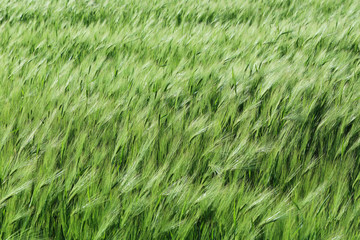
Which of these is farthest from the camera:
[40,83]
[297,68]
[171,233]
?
[297,68]

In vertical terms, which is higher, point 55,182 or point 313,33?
point 55,182

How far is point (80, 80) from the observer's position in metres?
1.70

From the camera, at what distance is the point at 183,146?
1237 mm

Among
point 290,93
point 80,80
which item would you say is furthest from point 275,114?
point 80,80

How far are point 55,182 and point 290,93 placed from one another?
103cm

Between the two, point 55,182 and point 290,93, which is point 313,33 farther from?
point 55,182

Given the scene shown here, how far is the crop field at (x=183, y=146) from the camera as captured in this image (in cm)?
91

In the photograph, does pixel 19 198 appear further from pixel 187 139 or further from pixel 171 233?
pixel 187 139

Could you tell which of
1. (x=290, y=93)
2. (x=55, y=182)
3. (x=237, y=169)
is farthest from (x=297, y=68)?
(x=55, y=182)

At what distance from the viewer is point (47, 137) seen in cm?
119

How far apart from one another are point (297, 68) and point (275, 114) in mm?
591

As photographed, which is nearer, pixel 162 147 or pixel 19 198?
pixel 19 198

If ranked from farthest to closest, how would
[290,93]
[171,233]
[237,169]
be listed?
[290,93] → [237,169] → [171,233]

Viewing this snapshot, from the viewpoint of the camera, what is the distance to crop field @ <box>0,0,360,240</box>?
0.91 metres
